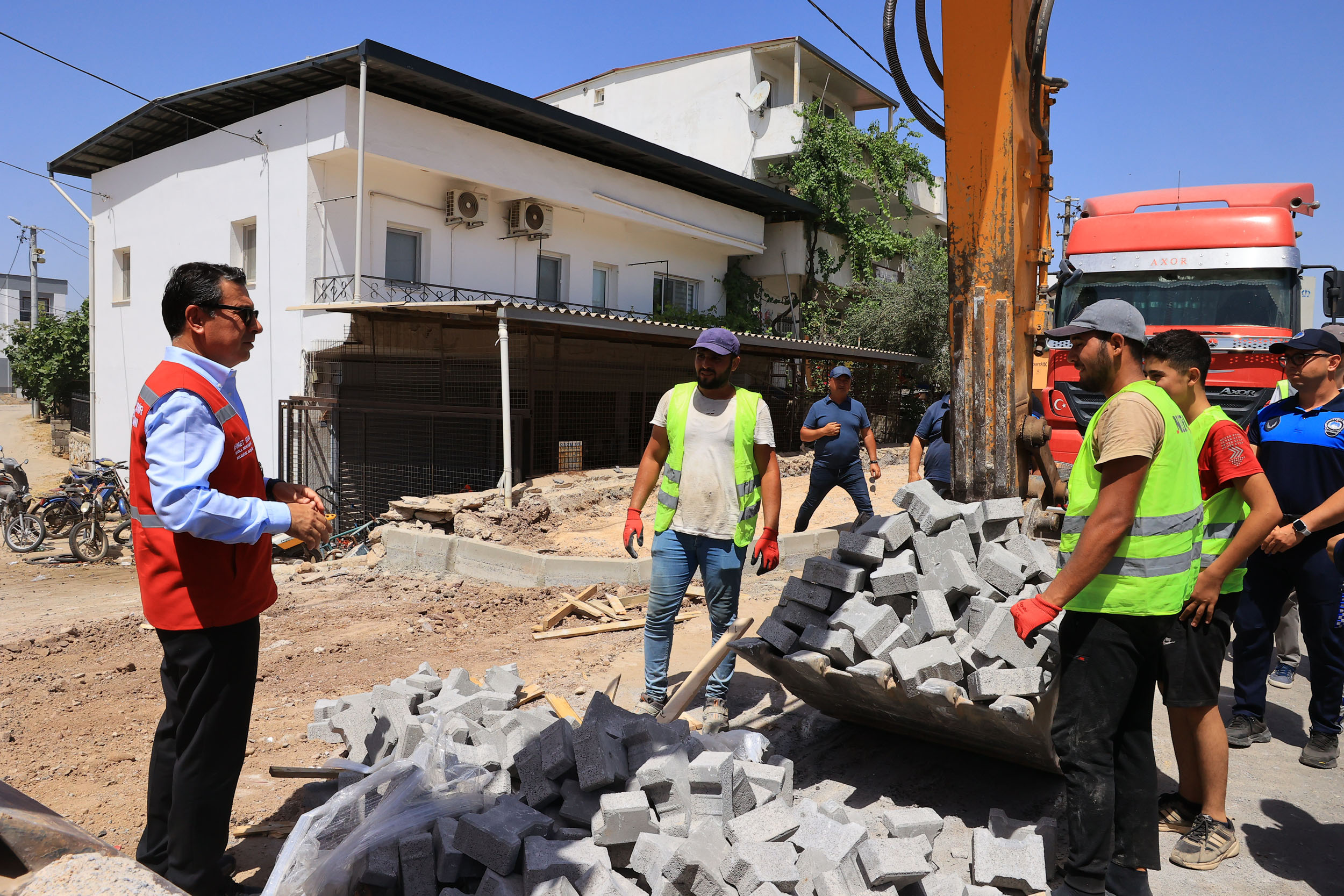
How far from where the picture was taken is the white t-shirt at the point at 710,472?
4.40 m

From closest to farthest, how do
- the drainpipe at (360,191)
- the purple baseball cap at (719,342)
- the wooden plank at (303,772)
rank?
1. the wooden plank at (303,772)
2. the purple baseball cap at (719,342)
3. the drainpipe at (360,191)

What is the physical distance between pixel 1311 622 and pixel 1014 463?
1.60m

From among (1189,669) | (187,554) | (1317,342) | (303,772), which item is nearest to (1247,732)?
(1189,669)

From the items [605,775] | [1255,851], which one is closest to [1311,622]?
[1255,851]

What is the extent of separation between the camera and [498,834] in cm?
287

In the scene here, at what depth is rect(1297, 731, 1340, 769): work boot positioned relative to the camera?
412 centimetres

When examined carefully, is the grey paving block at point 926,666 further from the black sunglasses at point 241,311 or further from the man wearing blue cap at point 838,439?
the man wearing blue cap at point 838,439

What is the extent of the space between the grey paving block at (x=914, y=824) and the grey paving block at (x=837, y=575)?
3.34 ft

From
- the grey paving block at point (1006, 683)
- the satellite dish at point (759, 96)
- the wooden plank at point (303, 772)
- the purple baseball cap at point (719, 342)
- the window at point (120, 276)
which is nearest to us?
the grey paving block at point (1006, 683)

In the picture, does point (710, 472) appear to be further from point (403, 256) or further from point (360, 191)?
point (403, 256)

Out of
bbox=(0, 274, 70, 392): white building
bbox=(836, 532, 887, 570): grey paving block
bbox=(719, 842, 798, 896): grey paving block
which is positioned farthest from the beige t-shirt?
bbox=(0, 274, 70, 392): white building

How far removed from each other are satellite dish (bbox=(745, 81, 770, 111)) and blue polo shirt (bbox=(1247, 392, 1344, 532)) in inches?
783

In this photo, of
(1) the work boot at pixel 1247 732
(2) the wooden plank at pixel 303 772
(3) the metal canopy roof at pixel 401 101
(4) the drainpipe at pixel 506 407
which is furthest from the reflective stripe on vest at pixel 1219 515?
(3) the metal canopy roof at pixel 401 101

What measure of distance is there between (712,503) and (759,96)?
799 inches
